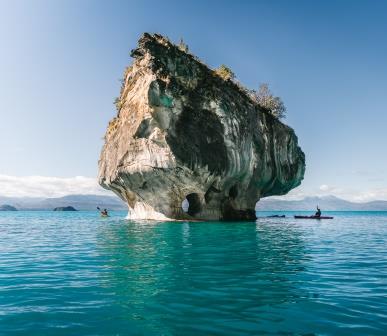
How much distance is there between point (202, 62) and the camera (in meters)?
43.5

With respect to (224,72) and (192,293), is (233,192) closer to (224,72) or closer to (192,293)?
(224,72)

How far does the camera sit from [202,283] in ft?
33.0

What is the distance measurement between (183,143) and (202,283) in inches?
1115

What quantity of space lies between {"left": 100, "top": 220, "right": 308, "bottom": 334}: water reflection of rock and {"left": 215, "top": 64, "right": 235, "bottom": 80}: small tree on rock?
1226 inches

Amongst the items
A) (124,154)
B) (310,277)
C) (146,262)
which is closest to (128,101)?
(124,154)

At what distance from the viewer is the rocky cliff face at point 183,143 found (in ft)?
124

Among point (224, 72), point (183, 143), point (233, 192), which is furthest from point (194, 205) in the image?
point (224, 72)

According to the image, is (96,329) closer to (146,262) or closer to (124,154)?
(146,262)

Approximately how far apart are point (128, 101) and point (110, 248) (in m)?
29.2

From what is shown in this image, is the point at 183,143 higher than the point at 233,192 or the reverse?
higher

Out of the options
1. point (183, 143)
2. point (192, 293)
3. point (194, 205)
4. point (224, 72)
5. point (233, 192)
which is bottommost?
point (192, 293)

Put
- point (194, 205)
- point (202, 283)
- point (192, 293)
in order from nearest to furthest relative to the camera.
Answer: point (192, 293), point (202, 283), point (194, 205)

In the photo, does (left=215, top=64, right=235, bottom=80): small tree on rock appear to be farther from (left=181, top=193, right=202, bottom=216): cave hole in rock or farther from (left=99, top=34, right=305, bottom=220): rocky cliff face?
(left=181, top=193, right=202, bottom=216): cave hole in rock

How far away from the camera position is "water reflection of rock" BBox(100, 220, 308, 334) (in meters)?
7.15
